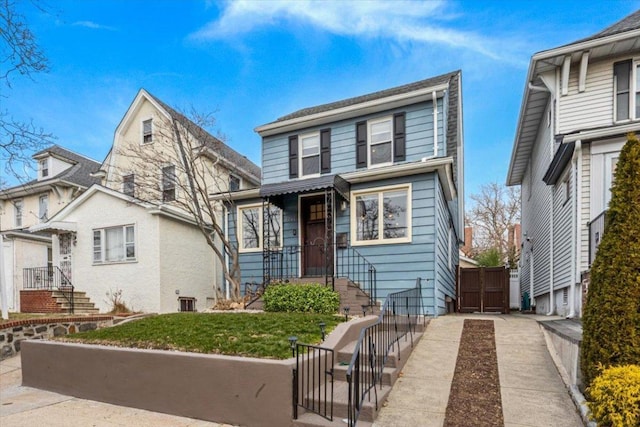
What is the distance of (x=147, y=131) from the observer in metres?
15.5

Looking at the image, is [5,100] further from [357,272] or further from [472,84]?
[472,84]

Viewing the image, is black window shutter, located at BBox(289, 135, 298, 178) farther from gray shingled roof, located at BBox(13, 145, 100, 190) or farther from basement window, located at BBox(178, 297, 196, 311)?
gray shingled roof, located at BBox(13, 145, 100, 190)

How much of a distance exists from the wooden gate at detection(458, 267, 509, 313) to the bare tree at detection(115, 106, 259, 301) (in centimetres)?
825

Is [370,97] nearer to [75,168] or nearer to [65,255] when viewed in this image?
[65,255]

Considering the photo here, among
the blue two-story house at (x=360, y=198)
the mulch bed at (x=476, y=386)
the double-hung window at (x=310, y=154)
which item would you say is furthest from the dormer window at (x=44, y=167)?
the mulch bed at (x=476, y=386)

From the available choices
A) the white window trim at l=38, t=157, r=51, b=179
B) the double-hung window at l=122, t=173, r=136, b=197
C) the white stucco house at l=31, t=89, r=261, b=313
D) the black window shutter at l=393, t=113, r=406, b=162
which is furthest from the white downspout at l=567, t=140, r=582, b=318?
the white window trim at l=38, t=157, r=51, b=179

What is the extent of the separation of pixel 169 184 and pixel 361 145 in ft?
26.4

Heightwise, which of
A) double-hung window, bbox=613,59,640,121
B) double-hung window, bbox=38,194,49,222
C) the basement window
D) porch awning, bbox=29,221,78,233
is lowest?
the basement window

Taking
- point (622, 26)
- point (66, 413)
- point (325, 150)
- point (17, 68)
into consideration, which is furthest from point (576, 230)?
point (17, 68)

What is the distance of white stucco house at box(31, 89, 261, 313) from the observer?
11945 millimetres

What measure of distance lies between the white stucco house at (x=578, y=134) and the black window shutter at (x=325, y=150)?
231 inches

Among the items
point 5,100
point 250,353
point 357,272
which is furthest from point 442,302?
point 5,100

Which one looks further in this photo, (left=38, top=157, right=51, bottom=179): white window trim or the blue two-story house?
(left=38, top=157, right=51, bottom=179): white window trim

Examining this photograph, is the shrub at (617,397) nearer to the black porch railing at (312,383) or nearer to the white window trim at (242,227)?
the black porch railing at (312,383)
